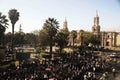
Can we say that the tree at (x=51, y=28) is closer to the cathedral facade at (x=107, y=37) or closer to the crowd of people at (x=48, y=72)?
the crowd of people at (x=48, y=72)

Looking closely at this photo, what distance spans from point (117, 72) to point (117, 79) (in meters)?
5.16

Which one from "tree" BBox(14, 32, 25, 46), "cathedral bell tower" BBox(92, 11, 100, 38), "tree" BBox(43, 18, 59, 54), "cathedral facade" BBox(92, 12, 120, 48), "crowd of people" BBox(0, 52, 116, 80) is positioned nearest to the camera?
"crowd of people" BBox(0, 52, 116, 80)

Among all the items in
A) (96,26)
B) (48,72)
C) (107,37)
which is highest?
(96,26)

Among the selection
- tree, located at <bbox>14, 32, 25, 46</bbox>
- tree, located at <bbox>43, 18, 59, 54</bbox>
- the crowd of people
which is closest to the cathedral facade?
tree, located at <bbox>14, 32, 25, 46</bbox>

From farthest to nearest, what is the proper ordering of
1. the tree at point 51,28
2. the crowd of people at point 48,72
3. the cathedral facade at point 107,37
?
1. the cathedral facade at point 107,37
2. the tree at point 51,28
3. the crowd of people at point 48,72

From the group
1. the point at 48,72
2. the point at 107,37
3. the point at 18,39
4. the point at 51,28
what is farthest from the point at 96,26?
the point at 48,72

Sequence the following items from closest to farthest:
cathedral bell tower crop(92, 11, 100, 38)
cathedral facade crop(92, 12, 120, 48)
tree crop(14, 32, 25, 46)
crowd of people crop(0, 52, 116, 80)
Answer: crowd of people crop(0, 52, 116, 80)
tree crop(14, 32, 25, 46)
cathedral facade crop(92, 12, 120, 48)
cathedral bell tower crop(92, 11, 100, 38)

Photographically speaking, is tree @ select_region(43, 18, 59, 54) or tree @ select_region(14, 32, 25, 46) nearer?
tree @ select_region(43, 18, 59, 54)

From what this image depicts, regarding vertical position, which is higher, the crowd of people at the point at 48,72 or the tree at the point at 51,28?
the tree at the point at 51,28

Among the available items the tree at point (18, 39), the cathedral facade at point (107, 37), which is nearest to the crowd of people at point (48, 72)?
the tree at point (18, 39)

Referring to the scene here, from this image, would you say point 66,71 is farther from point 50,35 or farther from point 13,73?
point 50,35

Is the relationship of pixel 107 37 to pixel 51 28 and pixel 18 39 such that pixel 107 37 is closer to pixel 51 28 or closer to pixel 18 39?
pixel 18 39

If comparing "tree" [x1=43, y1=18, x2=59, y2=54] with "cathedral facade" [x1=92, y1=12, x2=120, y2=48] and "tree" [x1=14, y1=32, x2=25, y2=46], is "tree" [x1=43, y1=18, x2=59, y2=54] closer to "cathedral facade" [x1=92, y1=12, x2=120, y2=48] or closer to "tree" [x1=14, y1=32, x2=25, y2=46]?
"tree" [x1=14, y1=32, x2=25, y2=46]

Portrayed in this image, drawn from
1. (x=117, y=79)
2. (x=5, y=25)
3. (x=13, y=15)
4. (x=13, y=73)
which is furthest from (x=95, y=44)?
(x=13, y=73)
